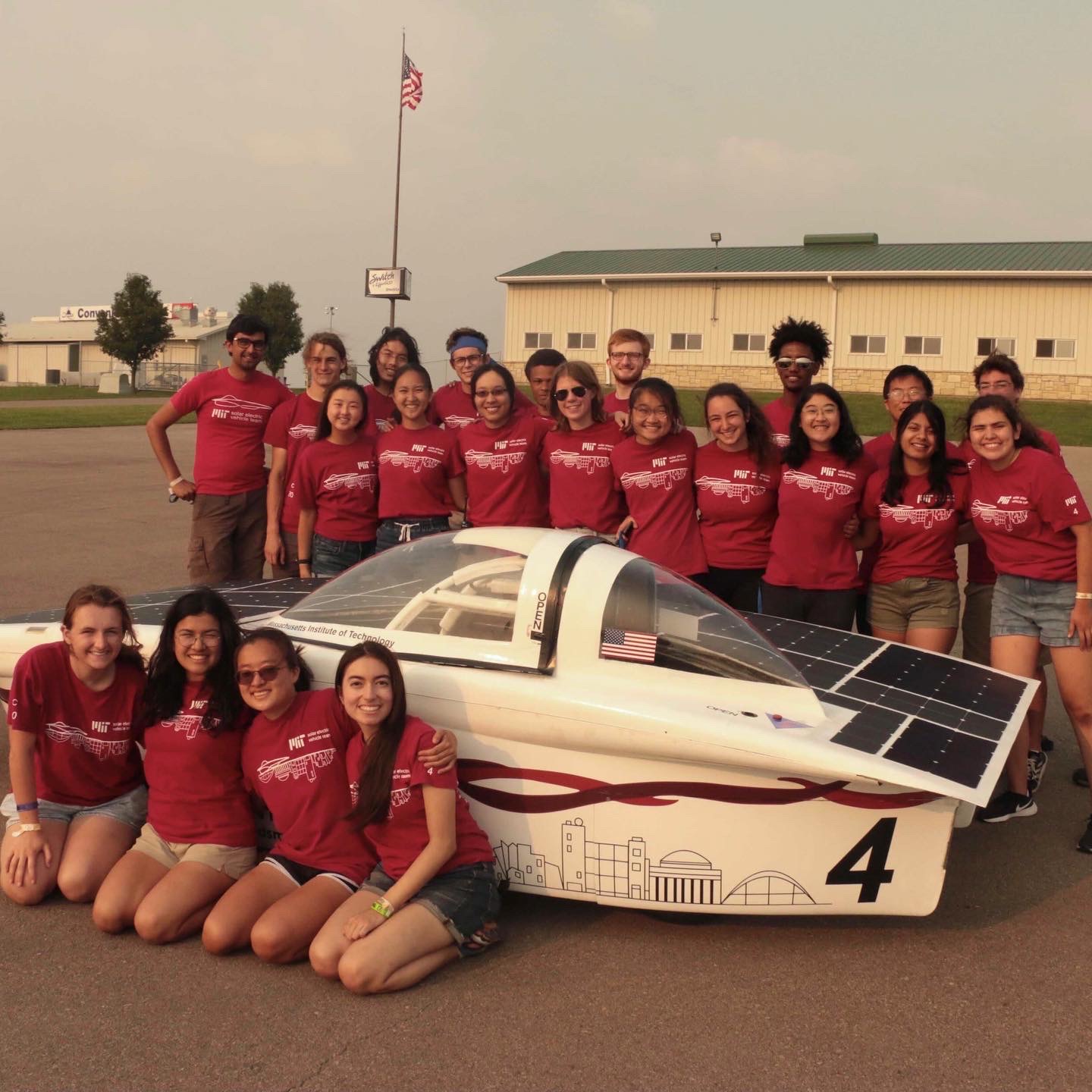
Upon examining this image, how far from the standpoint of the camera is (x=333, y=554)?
5637 millimetres

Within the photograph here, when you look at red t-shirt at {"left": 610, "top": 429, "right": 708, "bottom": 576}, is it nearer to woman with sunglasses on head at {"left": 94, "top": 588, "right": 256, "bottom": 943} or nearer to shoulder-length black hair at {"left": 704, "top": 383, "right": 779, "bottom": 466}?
shoulder-length black hair at {"left": 704, "top": 383, "right": 779, "bottom": 466}

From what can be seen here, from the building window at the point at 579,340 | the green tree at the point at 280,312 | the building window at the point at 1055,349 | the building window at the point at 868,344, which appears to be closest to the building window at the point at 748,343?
the building window at the point at 868,344

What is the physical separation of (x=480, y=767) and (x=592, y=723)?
0.45 m

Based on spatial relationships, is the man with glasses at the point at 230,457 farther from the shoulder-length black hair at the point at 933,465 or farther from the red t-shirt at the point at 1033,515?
the red t-shirt at the point at 1033,515

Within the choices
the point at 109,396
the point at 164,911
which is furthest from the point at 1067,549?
the point at 109,396

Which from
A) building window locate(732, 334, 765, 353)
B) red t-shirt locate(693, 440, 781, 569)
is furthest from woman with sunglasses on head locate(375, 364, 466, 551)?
building window locate(732, 334, 765, 353)

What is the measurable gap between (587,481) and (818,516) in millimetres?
1085

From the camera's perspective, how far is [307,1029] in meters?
3.05

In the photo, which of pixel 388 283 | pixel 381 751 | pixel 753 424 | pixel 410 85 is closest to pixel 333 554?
pixel 753 424

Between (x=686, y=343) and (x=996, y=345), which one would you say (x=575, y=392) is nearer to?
(x=996, y=345)

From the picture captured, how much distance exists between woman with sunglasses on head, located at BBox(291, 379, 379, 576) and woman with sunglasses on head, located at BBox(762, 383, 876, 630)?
6.50 ft

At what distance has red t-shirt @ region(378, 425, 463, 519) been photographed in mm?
5477

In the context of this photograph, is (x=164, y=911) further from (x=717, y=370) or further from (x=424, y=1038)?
(x=717, y=370)

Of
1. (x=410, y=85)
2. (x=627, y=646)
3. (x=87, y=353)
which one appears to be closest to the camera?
(x=627, y=646)
